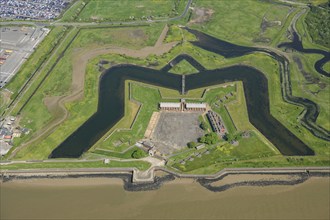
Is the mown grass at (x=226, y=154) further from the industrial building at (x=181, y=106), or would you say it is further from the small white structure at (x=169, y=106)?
the small white structure at (x=169, y=106)

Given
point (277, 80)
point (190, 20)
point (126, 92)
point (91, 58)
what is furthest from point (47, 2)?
point (277, 80)

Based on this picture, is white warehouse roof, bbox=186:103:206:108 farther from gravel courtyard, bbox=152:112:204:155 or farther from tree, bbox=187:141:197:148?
tree, bbox=187:141:197:148

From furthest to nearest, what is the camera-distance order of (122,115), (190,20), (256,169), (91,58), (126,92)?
(190,20) < (91,58) < (126,92) < (122,115) < (256,169)

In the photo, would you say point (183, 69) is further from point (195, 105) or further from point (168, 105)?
point (168, 105)

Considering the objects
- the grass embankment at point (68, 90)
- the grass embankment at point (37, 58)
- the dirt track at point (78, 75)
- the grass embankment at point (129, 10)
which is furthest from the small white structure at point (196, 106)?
the grass embankment at point (129, 10)

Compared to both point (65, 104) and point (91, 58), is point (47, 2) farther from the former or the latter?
point (65, 104)
